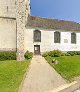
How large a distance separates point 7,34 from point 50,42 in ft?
33.6

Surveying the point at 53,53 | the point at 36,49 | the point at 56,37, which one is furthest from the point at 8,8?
the point at 56,37

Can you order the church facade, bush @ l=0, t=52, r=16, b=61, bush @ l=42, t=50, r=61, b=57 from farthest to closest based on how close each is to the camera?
bush @ l=42, t=50, r=61, b=57, the church facade, bush @ l=0, t=52, r=16, b=61

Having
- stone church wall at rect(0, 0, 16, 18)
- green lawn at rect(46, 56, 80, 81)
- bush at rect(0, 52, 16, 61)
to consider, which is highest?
stone church wall at rect(0, 0, 16, 18)

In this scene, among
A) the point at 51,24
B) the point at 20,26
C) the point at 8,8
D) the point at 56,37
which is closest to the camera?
the point at 8,8

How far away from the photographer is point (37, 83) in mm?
14859

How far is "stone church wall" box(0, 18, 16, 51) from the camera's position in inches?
1195

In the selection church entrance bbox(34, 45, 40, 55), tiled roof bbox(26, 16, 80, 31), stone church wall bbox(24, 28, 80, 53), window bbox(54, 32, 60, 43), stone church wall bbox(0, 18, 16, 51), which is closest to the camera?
stone church wall bbox(0, 18, 16, 51)

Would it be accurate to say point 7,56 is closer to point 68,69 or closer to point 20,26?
point 20,26

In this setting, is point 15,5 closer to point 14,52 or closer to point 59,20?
point 14,52

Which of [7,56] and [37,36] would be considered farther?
[37,36]

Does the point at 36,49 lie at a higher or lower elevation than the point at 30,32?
lower

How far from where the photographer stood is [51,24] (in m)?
38.8

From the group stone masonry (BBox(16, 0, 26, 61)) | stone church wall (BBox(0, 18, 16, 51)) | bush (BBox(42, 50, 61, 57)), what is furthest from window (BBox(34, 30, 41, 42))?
stone church wall (BBox(0, 18, 16, 51))

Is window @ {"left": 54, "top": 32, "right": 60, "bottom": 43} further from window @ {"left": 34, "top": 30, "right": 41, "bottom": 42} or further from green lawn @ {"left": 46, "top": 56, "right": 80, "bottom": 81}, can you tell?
green lawn @ {"left": 46, "top": 56, "right": 80, "bottom": 81}
